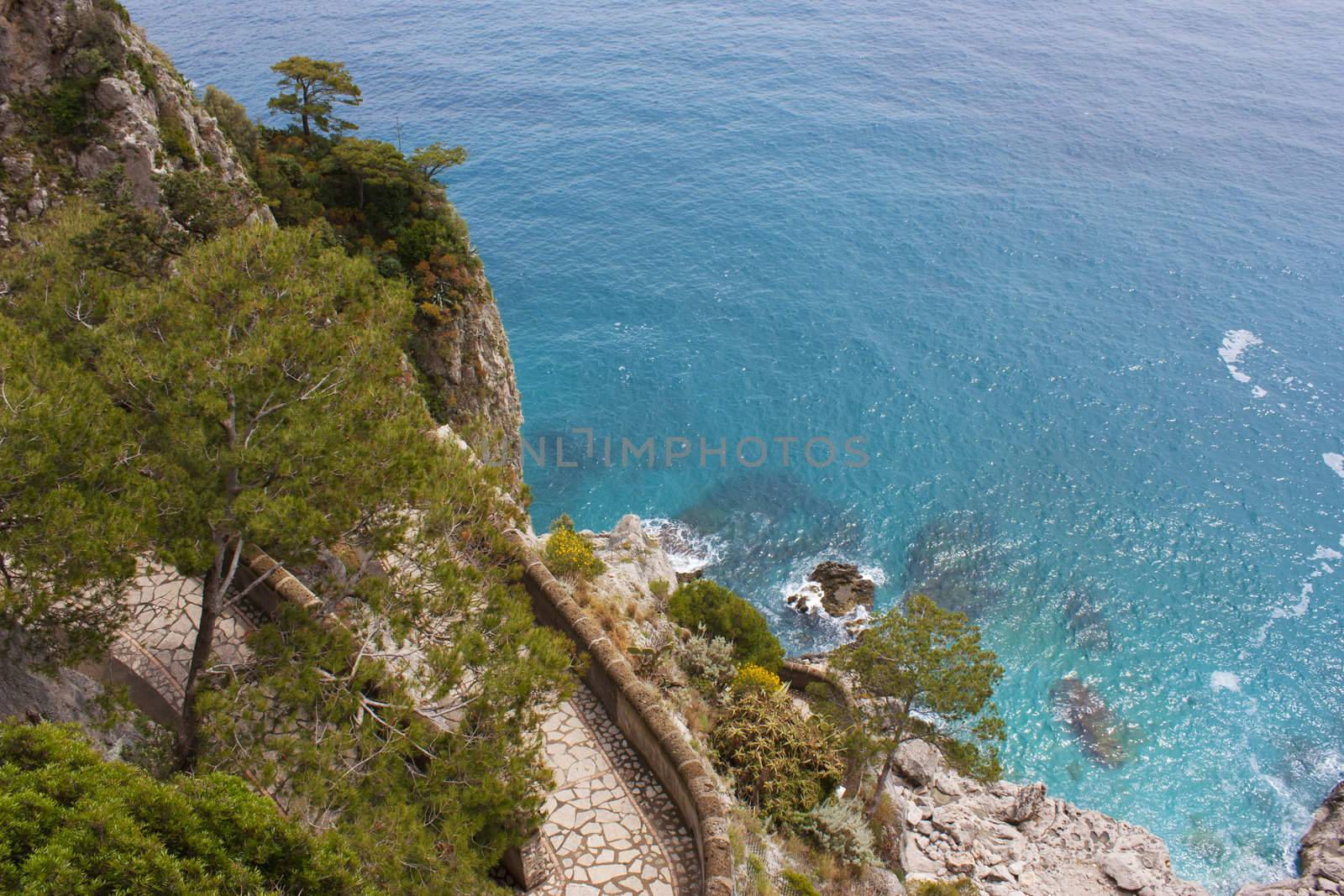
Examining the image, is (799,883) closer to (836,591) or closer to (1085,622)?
(836,591)

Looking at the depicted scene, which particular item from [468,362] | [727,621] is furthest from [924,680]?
[468,362]

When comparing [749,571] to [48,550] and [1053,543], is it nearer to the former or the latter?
[1053,543]

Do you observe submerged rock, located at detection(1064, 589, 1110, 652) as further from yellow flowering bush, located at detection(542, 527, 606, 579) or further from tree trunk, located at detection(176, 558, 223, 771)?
tree trunk, located at detection(176, 558, 223, 771)

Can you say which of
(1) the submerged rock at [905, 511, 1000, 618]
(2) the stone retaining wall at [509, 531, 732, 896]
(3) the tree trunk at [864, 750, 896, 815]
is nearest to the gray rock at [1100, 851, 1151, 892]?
(3) the tree trunk at [864, 750, 896, 815]

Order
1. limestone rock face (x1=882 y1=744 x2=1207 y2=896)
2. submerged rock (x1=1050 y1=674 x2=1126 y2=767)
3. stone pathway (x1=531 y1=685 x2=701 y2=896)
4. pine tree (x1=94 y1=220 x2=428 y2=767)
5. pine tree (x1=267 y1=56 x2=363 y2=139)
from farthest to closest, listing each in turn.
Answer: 1. pine tree (x1=267 y1=56 x2=363 y2=139)
2. submerged rock (x1=1050 y1=674 x2=1126 y2=767)
3. limestone rock face (x1=882 y1=744 x2=1207 y2=896)
4. stone pathway (x1=531 y1=685 x2=701 y2=896)
5. pine tree (x1=94 y1=220 x2=428 y2=767)

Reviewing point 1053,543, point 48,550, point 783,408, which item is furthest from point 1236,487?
point 48,550

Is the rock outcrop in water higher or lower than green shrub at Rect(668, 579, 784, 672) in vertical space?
lower
